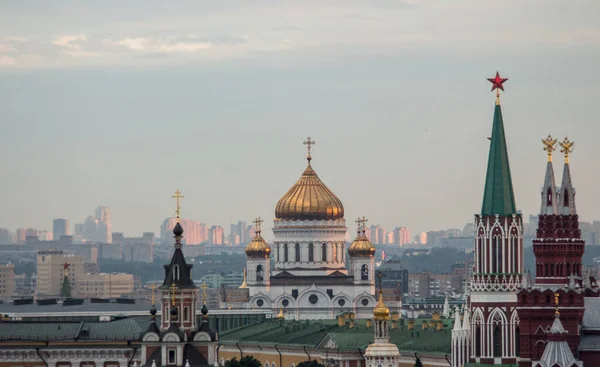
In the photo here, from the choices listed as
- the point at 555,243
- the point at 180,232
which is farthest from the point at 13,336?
the point at 555,243

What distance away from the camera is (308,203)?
160 m

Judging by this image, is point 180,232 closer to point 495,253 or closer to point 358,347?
point 495,253

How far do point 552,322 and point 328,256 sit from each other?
180 ft

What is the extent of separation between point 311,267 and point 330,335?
26850 millimetres

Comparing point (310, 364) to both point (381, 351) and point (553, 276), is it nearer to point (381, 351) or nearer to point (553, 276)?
point (553, 276)

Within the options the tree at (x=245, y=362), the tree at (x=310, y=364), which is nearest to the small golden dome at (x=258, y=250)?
the tree at (x=245, y=362)

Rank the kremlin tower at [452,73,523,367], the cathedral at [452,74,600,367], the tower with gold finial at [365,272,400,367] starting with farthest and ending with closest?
the kremlin tower at [452,73,523,367]
the cathedral at [452,74,600,367]
the tower with gold finial at [365,272,400,367]

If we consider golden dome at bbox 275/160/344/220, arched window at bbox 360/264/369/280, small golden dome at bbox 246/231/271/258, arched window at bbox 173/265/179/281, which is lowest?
arched window at bbox 173/265/179/281

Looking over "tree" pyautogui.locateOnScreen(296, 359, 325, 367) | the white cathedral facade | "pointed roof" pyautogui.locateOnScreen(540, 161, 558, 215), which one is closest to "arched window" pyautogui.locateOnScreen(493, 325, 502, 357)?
"pointed roof" pyautogui.locateOnScreen(540, 161, 558, 215)

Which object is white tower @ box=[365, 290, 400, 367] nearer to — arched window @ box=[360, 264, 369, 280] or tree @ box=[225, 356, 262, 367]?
tree @ box=[225, 356, 262, 367]

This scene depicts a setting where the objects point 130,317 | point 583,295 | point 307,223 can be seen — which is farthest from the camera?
point 307,223

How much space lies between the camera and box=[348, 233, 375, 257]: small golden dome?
160 metres

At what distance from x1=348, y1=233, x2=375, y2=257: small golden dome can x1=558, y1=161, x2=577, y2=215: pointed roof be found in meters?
51.9

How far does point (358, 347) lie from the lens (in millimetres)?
129625
